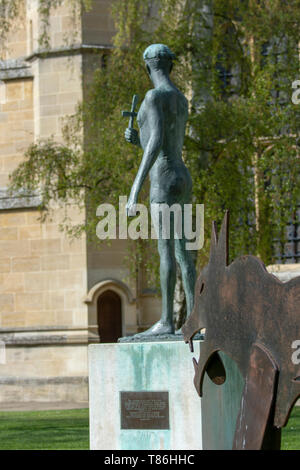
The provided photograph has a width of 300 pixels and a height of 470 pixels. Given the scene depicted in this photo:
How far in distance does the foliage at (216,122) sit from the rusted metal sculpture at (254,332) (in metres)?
9.43

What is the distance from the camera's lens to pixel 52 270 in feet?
73.9

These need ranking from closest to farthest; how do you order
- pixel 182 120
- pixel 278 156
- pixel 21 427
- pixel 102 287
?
1. pixel 182 120
2. pixel 21 427
3. pixel 278 156
4. pixel 102 287

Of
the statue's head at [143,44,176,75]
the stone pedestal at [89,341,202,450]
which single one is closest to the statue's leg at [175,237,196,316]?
the stone pedestal at [89,341,202,450]

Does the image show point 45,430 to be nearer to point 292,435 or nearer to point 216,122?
point 292,435

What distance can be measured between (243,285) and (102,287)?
1485 cm

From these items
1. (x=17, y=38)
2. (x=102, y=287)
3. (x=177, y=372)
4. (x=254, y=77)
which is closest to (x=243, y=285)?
(x=177, y=372)

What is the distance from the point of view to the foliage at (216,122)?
1788 centimetres

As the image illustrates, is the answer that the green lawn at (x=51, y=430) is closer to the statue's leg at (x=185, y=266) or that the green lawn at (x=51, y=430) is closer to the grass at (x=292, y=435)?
the grass at (x=292, y=435)

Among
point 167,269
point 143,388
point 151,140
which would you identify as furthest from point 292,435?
point 151,140

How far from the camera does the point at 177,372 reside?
345 inches

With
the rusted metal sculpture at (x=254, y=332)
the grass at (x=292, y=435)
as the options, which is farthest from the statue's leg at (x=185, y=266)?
the grass at (x=292, y=435)

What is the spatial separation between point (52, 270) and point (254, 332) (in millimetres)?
15480
